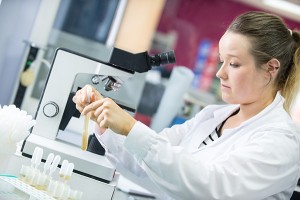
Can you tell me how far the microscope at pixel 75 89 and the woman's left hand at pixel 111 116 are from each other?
243 millimetres

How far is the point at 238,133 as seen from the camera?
153 cm

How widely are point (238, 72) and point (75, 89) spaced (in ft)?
1.92

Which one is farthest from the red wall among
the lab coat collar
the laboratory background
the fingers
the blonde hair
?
the fingers

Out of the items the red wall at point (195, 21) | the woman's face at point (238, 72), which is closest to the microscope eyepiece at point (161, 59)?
the woman's face at point (238, 72)

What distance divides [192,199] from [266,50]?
1.76 feet

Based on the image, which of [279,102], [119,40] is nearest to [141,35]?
[119,40]

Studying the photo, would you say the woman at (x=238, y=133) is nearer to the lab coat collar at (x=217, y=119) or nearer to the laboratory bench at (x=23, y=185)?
the lab coat collar at (x=217, y=119)

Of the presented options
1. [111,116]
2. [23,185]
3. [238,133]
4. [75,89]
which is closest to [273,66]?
[238,133]

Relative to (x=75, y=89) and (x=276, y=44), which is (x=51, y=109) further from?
(x=276, y=44)

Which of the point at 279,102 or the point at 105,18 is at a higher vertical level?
the point at 105,18

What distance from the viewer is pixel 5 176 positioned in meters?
1.28

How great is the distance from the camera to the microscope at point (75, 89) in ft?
4.82

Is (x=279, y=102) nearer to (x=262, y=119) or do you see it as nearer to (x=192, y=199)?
(x=262, y=119)

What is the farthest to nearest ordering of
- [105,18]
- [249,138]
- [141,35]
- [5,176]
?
1. [141,35]
2. [105,18]
3. [249,138]
4. [5,176]
